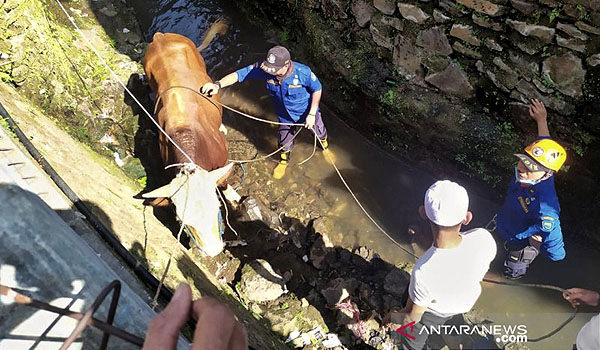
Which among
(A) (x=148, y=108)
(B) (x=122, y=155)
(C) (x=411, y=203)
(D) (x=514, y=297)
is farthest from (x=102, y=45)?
(D) (x=514, y=297)

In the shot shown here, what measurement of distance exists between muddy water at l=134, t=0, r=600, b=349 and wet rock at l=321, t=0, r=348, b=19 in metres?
0.95

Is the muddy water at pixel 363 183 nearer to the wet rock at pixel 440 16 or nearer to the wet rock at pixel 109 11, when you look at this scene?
the wet rock at pixel 109 11

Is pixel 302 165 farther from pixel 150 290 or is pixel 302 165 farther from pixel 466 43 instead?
pixel 150 290

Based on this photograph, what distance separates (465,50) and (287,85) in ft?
6.12

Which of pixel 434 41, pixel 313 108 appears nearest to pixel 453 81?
pixel 434 41

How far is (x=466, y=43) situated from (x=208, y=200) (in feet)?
9.94

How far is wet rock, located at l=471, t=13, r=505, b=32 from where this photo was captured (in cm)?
409

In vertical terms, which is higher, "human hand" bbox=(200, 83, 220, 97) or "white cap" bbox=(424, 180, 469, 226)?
"human hand" bbox=(200, 83, 220, 97)

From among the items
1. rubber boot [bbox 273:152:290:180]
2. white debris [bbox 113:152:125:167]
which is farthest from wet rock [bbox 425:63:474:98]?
white debris [bbox 113:152:125:167]

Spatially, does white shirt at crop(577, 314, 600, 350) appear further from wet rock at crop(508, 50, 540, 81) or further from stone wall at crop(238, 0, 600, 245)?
wet rock at crop(508, 50, 540, 81)

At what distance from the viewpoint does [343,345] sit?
4.12m

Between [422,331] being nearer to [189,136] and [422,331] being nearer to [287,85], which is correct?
[287,85]

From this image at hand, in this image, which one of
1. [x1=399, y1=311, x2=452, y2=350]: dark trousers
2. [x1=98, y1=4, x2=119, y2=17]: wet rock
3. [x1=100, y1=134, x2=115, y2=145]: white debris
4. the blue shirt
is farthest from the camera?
[x1=98, y1=4, x2=119, y2=17]: wet rock

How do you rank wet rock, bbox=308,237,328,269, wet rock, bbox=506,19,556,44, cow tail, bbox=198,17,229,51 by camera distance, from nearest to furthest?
1. wet rock, bbox=506,19,556,44
2. wet rock, bbox=308,237,328,269
3. cow tail, bbox=198,17,229,51
